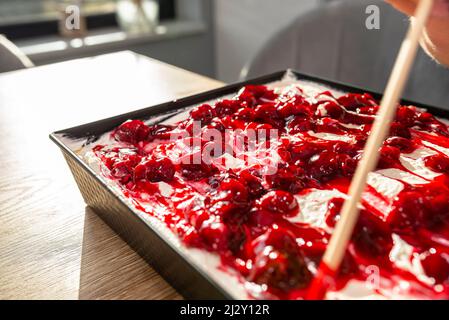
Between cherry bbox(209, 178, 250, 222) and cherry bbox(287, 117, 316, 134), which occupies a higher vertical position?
cherry bbox(209, 178, 250, 222)

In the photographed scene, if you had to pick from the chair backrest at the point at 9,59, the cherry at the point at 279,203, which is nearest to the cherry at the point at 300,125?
the cherry at the point at 279,203

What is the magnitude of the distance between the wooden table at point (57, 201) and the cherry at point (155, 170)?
85mm

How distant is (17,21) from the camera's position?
88.7 inches

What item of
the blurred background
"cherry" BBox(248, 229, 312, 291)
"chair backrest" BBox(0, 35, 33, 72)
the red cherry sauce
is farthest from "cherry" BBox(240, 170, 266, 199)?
"chair backrest" BBox(0, 35, 33, 72)

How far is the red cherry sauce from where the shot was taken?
440 mm

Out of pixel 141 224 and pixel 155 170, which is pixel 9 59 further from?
pixel 141 224

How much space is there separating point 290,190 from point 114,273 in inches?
9.0

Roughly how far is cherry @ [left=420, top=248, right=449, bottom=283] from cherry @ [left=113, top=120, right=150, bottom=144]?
43cm

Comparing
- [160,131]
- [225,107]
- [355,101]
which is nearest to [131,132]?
[160,131]

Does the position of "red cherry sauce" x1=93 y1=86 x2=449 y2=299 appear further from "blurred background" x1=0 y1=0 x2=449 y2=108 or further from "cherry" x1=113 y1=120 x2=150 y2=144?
"blurred background" x1=0 y1=0 x2=449 y2=108

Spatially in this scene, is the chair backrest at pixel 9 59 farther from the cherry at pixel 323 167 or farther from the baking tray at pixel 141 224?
the cherry at pixel 323 167

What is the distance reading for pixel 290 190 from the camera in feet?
1.88

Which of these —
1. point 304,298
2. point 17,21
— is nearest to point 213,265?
point 304,298

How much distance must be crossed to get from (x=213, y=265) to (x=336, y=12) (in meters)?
1.31
